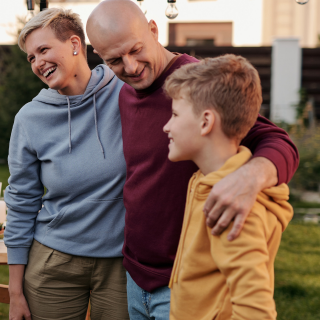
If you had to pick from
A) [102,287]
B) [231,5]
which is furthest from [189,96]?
[231,5]

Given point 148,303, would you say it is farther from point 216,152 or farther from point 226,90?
point 226,90

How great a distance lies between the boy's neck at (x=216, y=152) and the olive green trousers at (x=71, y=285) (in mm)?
756

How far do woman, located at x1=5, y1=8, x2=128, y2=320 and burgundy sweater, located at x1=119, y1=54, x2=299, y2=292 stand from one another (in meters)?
0.18

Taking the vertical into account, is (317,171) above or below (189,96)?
below

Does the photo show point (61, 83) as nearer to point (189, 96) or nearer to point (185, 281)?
point (189, 96)

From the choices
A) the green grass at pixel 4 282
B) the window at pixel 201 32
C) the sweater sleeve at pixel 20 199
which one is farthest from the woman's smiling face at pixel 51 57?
the window at pixel 201 32

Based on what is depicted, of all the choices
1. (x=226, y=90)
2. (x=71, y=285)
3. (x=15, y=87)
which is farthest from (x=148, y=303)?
(x=15, y=87)

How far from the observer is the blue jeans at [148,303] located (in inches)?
59.1

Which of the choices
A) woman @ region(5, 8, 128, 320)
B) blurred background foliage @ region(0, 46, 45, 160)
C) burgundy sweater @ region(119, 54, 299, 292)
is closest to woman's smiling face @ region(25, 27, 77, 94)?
woman @ region(5, 8, 128, 320)

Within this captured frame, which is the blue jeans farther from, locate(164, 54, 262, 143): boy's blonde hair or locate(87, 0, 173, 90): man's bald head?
locate(87, 0, 173, 90): man's bald head

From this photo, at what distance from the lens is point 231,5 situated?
873cm

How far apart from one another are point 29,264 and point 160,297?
69 centimetres

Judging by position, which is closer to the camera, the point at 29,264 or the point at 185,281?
the point at 185,281

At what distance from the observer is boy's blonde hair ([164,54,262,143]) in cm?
121
